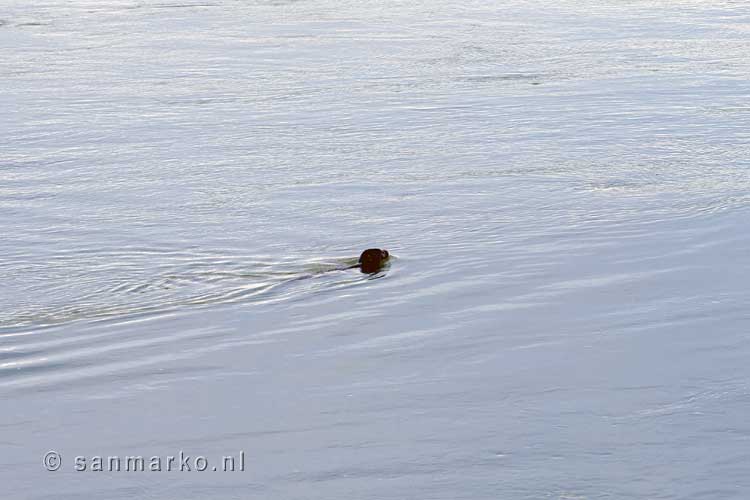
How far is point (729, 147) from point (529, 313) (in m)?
4.25

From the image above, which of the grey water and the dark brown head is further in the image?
the dark brown head

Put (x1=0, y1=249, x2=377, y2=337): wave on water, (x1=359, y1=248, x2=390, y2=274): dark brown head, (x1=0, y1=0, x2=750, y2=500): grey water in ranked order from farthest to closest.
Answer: (x1=359, y1=248, x2=390, y2=274): dark brown head → (x1=0, y1=249, x2=377, y2=337): wave on water → (x1=0, y1=0, x2=750, y2=500): grey water

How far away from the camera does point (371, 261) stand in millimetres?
7145

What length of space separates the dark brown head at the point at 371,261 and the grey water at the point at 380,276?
12 cm

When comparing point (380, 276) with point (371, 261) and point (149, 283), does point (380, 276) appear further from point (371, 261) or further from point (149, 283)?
point (149, 283)

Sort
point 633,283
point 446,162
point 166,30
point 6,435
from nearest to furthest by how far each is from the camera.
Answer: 1. point 6,435
2. point 633,283
3. point 446,162
4. point 166,30

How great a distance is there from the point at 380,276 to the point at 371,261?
13 centimetres

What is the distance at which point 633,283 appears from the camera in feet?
22.5

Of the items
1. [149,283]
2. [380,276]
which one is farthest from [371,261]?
[149,283]

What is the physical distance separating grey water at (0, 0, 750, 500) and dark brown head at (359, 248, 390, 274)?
12cm

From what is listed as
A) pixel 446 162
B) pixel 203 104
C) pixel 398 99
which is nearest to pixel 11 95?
pixel 203 104

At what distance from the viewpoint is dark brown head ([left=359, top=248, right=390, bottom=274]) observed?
7.14 m

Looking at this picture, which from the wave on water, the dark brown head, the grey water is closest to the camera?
the grey water

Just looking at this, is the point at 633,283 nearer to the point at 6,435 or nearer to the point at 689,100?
the point at 6,435
